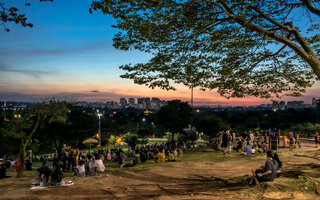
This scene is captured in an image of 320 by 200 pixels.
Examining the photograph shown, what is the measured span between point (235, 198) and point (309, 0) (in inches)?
282

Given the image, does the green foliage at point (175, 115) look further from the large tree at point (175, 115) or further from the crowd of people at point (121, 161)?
the crowd of people at point (121, 161)

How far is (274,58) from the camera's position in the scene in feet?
36.0

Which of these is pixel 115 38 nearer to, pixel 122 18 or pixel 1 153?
pixel 122 18

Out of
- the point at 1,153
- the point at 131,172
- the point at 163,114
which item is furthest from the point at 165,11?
the point at 1,153

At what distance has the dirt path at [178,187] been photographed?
8.29 m

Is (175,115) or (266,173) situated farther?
(175,115)

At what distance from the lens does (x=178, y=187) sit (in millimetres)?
9883

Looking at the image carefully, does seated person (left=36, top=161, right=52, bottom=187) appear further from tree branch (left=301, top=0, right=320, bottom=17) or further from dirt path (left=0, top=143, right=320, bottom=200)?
tree branch (left=301, top=0, right=320, bottom=17)

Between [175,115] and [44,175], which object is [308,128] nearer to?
[175,115]

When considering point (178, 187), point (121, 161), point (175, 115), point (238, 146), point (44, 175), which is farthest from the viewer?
point (175, 115)

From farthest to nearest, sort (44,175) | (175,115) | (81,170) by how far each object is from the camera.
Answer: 1. (175,115)
2. (81,170)
3. (44,175)

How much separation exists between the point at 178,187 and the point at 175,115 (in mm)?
35936

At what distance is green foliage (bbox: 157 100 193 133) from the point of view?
149 ft

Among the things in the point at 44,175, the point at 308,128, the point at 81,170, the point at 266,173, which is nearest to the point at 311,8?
the point at 266,173
